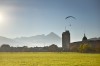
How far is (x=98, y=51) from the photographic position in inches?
5379

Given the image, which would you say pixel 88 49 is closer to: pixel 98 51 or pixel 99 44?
pixel 98 51

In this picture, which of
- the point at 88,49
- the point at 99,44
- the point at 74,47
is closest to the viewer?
the point at 88,49

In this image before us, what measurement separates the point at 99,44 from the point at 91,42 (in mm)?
8589

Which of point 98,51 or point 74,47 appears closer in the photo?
point 98,51

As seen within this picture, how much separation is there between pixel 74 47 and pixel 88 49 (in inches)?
1350

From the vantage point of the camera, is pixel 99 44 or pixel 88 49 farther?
pixel 99 44

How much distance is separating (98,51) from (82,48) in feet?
30.0

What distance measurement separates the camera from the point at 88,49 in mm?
135875

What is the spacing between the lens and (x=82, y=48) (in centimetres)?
13875

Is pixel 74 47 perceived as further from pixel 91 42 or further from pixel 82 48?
pixel 82 48

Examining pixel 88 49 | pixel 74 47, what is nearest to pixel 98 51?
pixel 88 49

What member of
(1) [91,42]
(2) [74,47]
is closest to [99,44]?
(1) [91,42]

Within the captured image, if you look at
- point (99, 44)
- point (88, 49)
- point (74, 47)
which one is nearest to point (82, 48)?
point (88, 49)

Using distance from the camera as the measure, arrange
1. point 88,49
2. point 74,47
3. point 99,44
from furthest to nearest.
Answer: point 74,47
point 99,44
point 88,49
